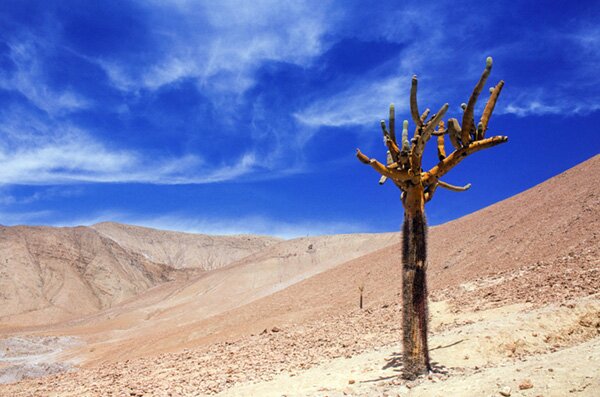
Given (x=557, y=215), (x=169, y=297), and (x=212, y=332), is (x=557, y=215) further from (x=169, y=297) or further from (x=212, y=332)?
(x=169, y=297)

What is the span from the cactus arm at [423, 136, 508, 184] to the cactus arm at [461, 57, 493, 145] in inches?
5.5

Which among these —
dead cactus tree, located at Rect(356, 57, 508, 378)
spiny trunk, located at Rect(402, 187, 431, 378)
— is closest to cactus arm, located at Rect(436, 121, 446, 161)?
dead cactus tree, located at Rect(356, 57, 508, 378)

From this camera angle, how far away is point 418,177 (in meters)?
8.38

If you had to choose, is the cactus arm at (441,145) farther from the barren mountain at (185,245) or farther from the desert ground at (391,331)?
the barren mountain at (185,245)

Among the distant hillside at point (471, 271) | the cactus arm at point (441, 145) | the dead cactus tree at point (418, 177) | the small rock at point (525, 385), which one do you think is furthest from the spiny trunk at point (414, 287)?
the distant hillside at point (471, 271)

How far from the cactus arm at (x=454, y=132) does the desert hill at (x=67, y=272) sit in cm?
5798

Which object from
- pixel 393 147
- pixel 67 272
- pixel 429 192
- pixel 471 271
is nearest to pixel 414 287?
→ pixel 429 192

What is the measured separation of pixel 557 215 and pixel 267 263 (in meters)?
35.6

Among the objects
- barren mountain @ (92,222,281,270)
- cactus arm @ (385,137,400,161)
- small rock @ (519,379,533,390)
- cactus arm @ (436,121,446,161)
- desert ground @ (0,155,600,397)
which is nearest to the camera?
small rock @ (519,379,533,390)

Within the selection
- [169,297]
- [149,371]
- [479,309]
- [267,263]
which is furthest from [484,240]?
[169,297]

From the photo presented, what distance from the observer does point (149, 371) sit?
1384cm

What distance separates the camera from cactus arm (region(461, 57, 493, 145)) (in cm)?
778

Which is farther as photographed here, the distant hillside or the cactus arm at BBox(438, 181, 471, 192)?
the distant hillside

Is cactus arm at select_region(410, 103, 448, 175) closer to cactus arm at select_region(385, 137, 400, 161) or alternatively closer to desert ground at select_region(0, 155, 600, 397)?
cactus arm at select_region(385, 137, 400, 161)
